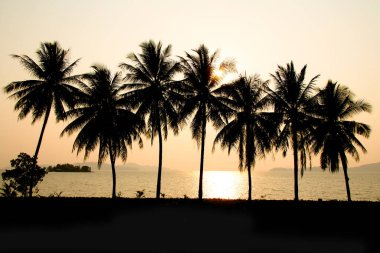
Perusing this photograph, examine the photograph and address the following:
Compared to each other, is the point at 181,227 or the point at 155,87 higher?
the point at 155,87

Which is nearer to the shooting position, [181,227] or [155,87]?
[181,227]

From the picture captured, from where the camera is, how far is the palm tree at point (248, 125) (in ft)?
104

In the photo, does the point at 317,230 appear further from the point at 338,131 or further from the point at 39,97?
the point at 39,97

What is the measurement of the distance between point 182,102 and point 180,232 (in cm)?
1602

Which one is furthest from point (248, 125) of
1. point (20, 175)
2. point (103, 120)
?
point (20, 175)

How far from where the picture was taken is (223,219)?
1961 centimetres

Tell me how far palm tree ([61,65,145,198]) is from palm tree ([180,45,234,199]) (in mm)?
4794

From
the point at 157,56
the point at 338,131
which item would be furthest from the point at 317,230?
the point at 157,56

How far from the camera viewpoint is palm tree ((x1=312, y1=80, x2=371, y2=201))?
31.8 m

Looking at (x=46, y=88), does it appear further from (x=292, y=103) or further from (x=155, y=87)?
(x=292, y=103)

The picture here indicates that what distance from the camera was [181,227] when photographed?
56.7 feet

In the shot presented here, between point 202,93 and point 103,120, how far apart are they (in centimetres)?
922

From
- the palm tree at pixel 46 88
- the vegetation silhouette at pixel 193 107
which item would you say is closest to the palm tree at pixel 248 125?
the vegetation silhouette at pixel 193 107

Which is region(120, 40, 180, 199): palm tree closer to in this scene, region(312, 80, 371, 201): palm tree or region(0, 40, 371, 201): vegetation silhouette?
region(0, 40, 371, 201): vegetation silhouette
